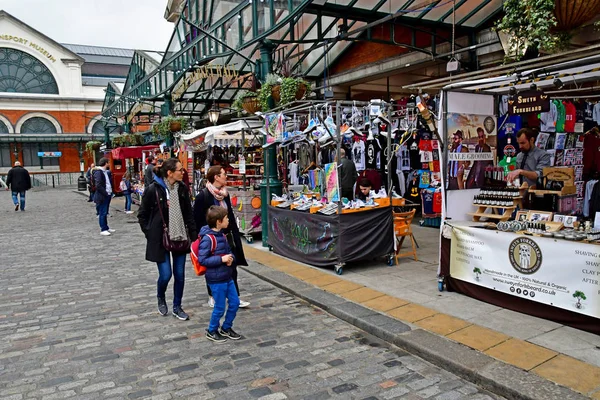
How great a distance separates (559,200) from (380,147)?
220 inches

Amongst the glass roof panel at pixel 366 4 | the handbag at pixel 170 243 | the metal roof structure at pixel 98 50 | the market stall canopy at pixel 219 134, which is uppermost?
the metal roof structure at pixel 98 50

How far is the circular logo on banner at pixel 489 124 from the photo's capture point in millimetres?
6168

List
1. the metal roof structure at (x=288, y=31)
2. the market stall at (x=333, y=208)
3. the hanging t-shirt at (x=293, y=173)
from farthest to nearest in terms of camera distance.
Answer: the hanging t-shirt at (x=293, y=173) → the metal roof structure at (x=288, y=31) → the market stall at (x=333, y=208)

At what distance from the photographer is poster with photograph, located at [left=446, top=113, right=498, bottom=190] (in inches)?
229

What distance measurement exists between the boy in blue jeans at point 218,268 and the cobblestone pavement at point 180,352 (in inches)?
6.2

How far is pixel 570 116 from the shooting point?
6.83 metres

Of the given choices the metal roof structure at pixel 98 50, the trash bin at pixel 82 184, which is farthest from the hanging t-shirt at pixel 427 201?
the metal roof structure at pixel 98 50

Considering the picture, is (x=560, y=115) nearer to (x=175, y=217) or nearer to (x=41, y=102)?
(x=175, y=217)

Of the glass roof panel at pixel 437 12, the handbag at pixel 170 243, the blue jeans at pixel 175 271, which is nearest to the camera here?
the handbag at pixel 170 243

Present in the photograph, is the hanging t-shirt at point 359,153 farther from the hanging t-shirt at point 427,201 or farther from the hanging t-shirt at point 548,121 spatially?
the hanging t-shirt at point 548,121

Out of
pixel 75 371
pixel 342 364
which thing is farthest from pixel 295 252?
pixel 75 371

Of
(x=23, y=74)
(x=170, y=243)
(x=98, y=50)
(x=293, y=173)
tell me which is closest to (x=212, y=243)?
(x=170, y=243)

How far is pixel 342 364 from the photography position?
3.98 meters

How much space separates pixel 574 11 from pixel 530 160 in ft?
7.10
